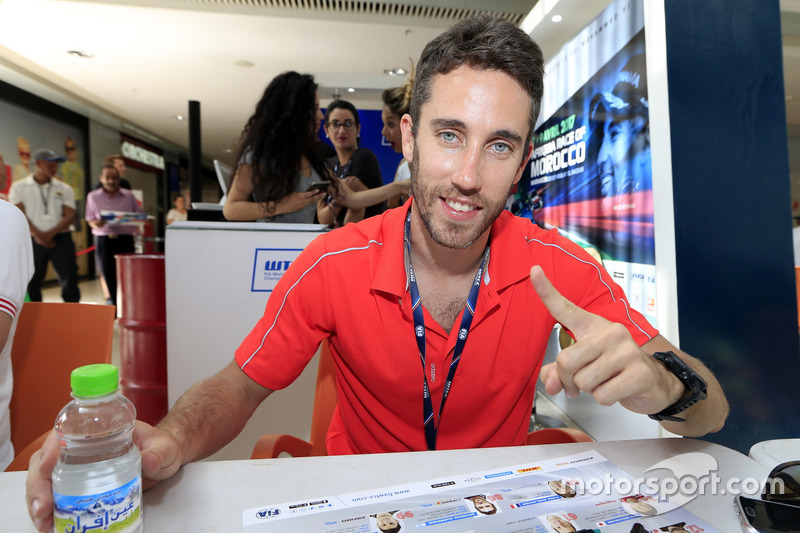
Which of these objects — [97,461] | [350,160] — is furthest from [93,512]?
[350,160]

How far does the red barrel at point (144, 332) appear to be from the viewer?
2.32 metres

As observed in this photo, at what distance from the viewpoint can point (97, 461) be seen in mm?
619

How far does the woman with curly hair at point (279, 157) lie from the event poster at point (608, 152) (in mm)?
1315

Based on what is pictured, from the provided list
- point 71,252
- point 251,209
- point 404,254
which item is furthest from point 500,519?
point 71,252

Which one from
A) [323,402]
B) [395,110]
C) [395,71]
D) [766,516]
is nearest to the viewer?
[766,516]

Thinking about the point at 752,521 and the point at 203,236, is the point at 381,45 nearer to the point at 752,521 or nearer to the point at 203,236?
the point at 203,236

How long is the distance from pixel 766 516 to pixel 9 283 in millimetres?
1448

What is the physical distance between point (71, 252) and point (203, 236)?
389cm

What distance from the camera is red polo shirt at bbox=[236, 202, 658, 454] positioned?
3.67 ft

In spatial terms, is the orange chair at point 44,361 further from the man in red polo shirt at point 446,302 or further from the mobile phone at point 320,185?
the mobile phone at point 320,185

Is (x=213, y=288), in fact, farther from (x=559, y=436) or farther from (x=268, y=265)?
(x=559, y=436)

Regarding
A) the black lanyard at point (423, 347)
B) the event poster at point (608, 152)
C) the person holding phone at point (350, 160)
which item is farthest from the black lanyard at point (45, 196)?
the black lanyard at point (423, 347)

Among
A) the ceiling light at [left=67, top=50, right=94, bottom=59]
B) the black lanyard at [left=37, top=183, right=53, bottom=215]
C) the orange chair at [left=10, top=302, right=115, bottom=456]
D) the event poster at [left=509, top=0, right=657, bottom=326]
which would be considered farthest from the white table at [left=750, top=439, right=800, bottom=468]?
the ceiling light at [left=67, top=50, right=94, bottom=59]

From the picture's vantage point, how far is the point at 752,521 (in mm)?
632
